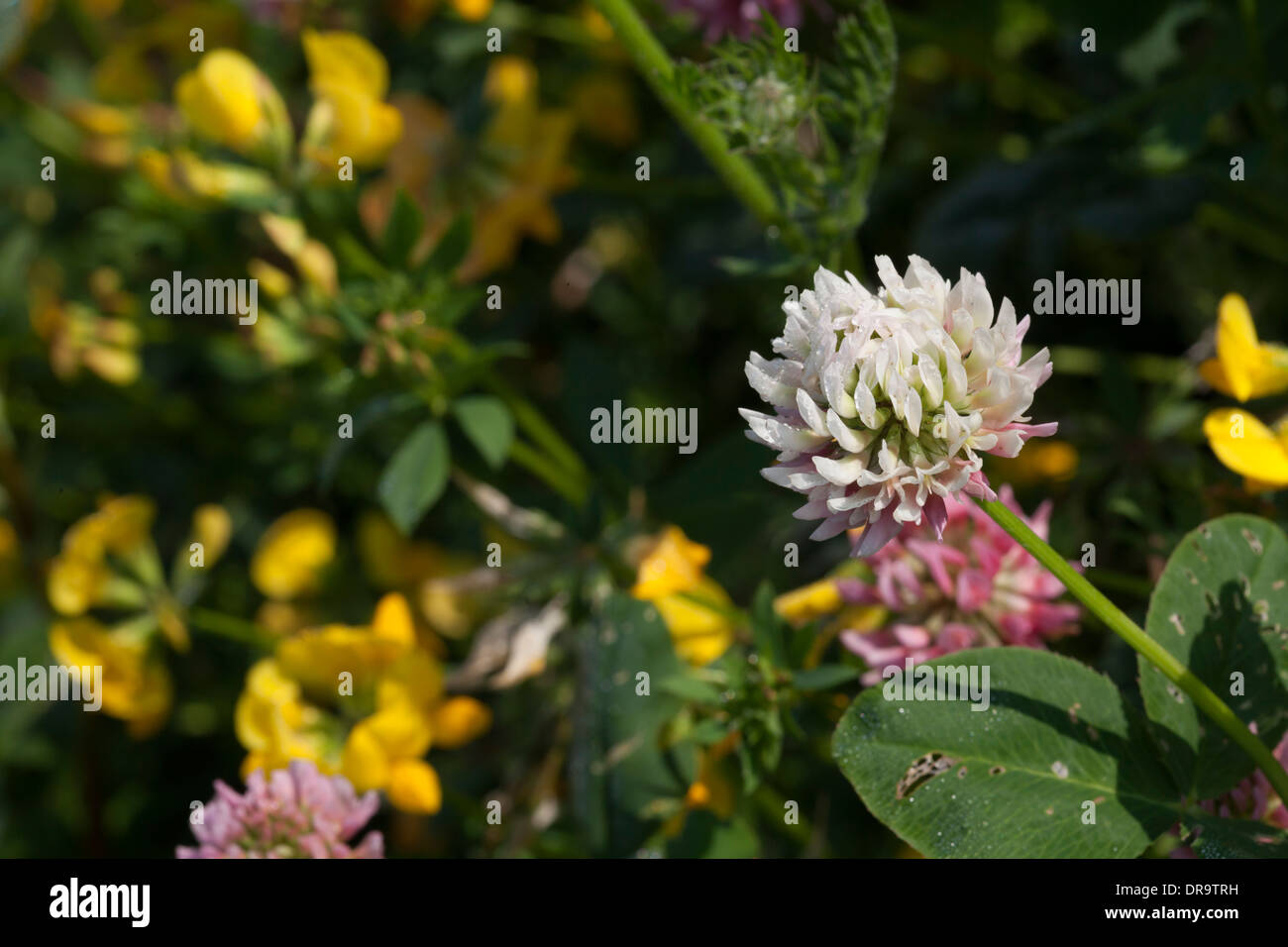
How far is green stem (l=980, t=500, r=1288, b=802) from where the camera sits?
86 cm

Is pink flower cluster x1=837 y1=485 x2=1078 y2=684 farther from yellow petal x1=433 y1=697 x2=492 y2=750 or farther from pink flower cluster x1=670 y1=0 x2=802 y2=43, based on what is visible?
pink flower cluster x1=670 y1=0 x2=802 y2=43

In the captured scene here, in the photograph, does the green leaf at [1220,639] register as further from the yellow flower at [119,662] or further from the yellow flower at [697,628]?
the yellow flower at [119,662]

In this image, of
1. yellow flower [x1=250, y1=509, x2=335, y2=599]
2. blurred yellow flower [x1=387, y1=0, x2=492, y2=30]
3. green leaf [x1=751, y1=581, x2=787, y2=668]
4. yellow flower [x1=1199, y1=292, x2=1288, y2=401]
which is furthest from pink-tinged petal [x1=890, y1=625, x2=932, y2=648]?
blurred yellow flower [x1=387, y1=0, x2=492, y2=30]

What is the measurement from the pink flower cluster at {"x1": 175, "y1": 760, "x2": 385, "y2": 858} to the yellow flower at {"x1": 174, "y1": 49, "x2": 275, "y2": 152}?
80 cm

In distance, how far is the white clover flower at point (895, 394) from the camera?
2.80 feet

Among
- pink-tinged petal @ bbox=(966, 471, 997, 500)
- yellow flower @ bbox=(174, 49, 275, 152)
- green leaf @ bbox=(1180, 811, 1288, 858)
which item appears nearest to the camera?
pink-tinged petal @ bbox=(966, 471, 997, 500)

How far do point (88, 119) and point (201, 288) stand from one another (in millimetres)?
292

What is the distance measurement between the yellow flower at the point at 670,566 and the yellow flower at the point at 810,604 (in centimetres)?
11

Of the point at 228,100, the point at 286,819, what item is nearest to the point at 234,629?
the point at 286,819

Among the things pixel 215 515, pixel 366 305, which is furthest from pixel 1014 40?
pixel 215 515

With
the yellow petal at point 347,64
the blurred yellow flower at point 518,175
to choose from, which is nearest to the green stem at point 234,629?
the blurred yellow flower at point 518,175

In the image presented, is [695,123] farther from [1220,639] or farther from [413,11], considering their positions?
[413,11]

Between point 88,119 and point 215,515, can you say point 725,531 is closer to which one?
point 215,515

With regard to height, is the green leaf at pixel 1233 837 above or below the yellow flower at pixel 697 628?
below
